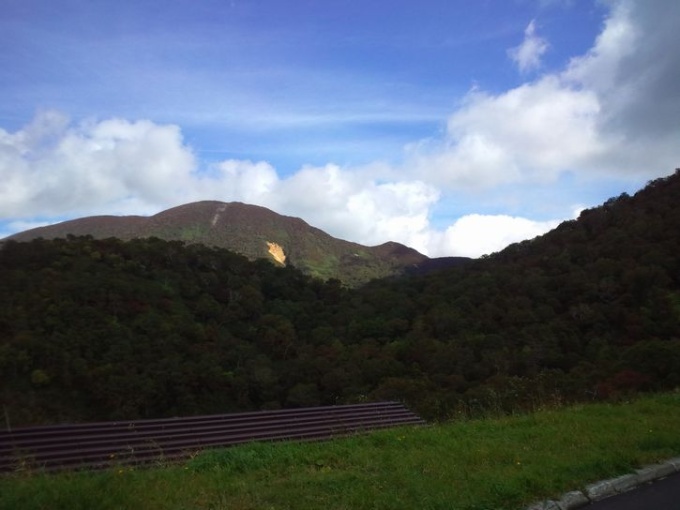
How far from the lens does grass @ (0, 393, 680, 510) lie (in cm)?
413

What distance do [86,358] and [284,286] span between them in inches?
1092

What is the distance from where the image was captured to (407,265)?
96.6 meters

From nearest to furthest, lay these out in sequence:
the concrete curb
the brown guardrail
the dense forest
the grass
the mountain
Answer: the grass
the concrete curb
the brown guardrail
the dense forest
the mountain

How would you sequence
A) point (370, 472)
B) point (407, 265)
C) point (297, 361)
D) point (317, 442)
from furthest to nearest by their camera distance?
point (407, 265) → point (297, 361) → point (317, 442) → point (370, 472)

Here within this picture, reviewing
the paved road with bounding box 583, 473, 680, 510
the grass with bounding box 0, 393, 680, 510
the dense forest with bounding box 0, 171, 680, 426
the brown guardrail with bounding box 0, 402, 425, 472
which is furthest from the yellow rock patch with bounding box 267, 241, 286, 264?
the paved road with bounding box 583, 473, 680, 510

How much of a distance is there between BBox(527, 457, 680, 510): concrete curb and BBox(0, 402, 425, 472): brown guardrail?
11.4ft

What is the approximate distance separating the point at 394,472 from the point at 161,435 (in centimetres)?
310

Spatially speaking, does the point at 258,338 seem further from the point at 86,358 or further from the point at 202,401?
the point at 86,358

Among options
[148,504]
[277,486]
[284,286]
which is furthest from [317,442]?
[284,286]

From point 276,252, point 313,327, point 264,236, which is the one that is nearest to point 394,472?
point 313,327

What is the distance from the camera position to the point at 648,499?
201 inches

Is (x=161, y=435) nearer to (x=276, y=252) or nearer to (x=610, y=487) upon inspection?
(x=610, y=487)

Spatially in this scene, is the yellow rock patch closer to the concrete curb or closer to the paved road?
the concrete curb

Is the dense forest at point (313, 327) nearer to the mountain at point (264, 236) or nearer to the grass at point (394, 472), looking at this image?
the grass at point (394, 472)
